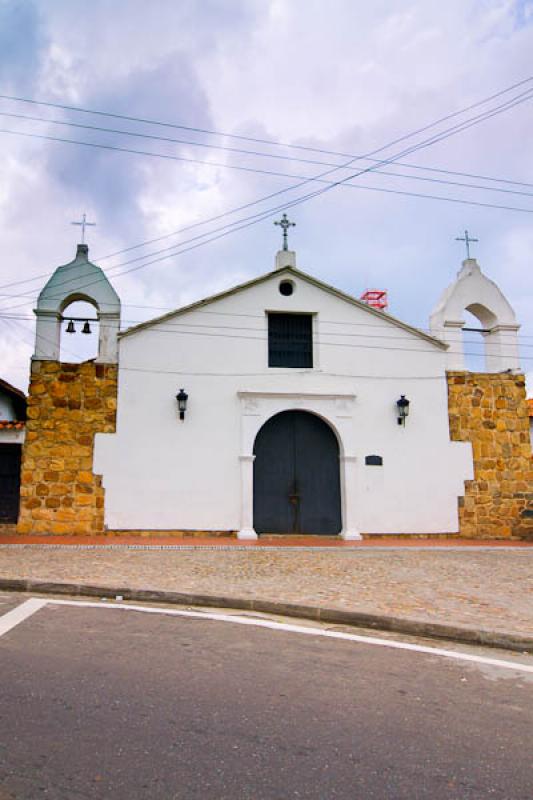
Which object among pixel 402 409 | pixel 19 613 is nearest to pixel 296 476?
pixel 402 409

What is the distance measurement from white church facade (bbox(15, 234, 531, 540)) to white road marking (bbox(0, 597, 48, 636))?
6.53m

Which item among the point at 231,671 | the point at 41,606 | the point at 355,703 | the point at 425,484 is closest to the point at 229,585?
the point at 41,606

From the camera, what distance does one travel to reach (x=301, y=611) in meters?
6.00

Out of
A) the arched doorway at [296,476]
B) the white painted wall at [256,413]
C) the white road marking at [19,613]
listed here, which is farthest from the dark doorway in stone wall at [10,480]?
the white road marking at [19,613]

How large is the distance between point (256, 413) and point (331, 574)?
571cm

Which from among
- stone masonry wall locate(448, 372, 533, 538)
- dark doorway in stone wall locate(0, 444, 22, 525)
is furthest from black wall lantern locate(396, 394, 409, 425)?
dark doorway in stone wall locate(0, 444, 22, 525)

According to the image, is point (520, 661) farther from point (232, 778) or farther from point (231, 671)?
point (232, 778)

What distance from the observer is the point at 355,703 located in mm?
3602

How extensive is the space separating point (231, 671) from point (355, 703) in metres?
0.93

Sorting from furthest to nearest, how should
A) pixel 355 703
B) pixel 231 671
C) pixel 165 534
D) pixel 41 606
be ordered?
pixel 165 534
pixel 41 606
pixel 231 671
pixel 355 703

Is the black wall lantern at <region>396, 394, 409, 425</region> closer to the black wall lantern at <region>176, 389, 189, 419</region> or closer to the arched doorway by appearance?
the arched doorway

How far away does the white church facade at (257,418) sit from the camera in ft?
42.3

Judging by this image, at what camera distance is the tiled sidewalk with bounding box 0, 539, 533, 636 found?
20.3 feet

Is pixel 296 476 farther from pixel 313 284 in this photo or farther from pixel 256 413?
pixel 313 284
